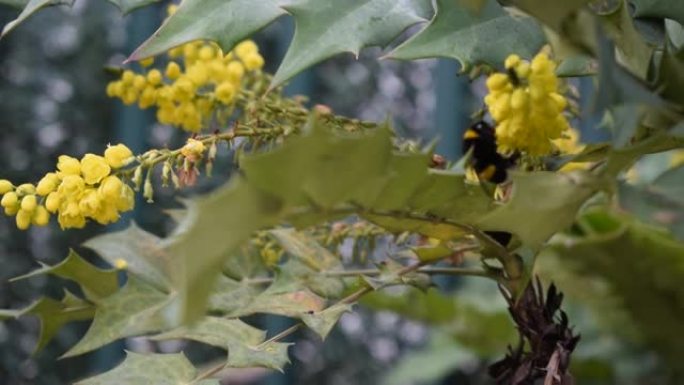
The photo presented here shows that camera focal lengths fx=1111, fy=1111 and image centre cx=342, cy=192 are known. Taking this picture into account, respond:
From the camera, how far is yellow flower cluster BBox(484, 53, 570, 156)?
1.82 feet

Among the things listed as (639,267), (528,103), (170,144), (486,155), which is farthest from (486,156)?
(170,144)

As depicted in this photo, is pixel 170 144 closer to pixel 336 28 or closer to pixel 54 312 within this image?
pixel 54 312

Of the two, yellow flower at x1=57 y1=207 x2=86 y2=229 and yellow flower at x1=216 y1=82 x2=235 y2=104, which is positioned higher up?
yellow flower at x1=57 y1=207 x2=86 y2=229

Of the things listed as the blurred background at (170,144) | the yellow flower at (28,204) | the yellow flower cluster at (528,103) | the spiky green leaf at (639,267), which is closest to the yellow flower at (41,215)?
the yellow flower at (28,204)

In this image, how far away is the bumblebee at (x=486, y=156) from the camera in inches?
26.5

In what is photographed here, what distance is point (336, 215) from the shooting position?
1.41ft

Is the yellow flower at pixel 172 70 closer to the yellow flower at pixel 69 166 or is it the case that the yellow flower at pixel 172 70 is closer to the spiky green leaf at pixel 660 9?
the yellow flower at pixel 69 166

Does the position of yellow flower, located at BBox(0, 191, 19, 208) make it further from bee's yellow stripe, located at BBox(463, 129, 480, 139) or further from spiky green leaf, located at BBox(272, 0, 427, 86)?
bee's yellow stripe, located at BBox(463, 129, 480, 139)

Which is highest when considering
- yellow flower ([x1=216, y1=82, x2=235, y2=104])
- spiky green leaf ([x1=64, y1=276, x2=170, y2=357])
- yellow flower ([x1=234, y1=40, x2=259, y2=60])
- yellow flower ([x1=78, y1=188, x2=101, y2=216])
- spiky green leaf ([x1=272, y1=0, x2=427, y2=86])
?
spiky green leaf ([x1=272, y1=0, x2=427, y2=86])

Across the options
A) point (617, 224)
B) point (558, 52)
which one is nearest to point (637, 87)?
point (558, 52)

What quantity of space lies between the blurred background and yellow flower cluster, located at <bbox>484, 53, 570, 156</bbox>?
4.09ft

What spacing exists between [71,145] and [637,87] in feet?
6.06

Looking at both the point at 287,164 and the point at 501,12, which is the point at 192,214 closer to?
the point at 287,164

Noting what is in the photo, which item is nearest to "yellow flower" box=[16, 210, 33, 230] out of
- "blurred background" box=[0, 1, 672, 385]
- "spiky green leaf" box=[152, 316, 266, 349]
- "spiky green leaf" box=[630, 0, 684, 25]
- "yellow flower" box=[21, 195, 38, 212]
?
"yellow flower" box=[21, 195, 38, 212]
